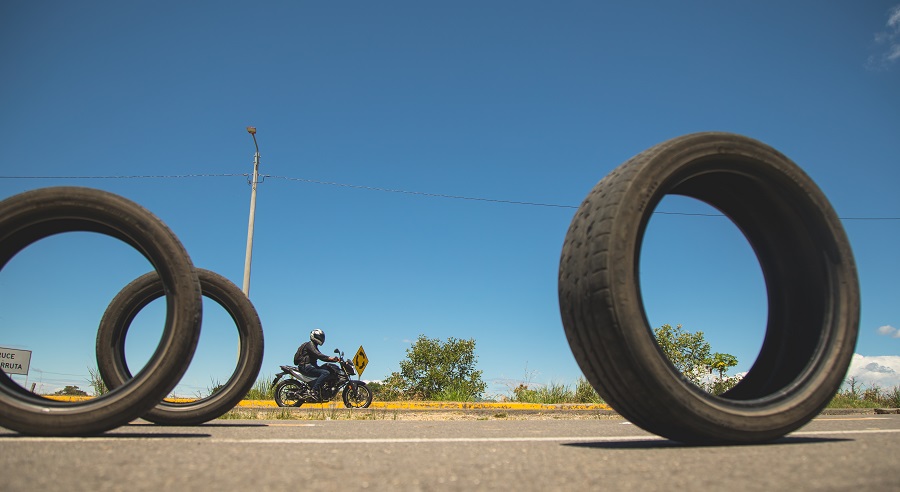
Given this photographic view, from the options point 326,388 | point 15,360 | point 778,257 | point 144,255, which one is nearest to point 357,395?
point 326,388

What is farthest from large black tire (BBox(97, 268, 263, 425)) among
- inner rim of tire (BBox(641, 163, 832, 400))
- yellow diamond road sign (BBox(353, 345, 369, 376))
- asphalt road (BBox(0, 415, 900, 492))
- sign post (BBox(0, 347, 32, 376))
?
yellow diamond road sign (BBox(353, 345, 369, 376))

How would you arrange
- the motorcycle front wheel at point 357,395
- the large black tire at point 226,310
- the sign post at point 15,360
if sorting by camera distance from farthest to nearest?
1. the sign post at point 15,360
2. the motorcycle front wheel at point 357,395
3. the large black tire at point 226,310

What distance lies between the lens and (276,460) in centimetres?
281

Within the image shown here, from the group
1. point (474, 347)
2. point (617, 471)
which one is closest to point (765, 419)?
point (617, 471)

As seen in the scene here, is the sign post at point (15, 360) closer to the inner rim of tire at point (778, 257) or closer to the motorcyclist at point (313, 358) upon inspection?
the motorcyclist at point (313, 358)

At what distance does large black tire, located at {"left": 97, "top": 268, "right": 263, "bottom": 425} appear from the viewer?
6.24m

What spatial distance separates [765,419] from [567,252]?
1478 mm

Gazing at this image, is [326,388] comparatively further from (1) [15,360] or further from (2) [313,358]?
(1) [15,360]

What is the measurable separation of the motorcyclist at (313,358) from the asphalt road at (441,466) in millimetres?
10958

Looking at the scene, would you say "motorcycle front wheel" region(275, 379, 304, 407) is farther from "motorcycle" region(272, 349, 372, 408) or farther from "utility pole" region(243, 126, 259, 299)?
"utility pole" region(243, 126, 259, 299)

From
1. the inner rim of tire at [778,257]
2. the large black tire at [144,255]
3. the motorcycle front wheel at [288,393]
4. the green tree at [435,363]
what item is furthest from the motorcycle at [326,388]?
the green tree at [435,363]

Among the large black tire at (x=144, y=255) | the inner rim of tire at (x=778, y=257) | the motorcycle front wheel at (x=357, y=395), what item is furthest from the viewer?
the motorcycle front wheel at (x=357, y=395)

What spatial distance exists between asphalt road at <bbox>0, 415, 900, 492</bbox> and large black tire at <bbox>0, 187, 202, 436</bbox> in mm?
391

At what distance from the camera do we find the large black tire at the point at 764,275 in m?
3.46
